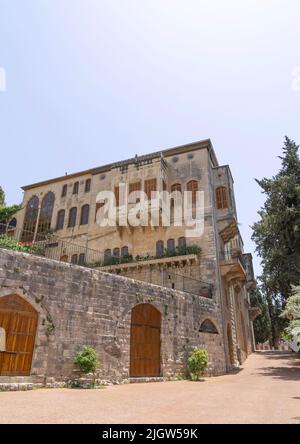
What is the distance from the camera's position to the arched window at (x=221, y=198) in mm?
22984

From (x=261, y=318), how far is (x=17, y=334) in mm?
40233

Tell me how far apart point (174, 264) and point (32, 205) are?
53.9 ft

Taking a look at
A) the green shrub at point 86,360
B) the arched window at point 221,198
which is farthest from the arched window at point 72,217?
the green shrub at point 86,360

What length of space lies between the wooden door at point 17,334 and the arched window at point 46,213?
17109mm

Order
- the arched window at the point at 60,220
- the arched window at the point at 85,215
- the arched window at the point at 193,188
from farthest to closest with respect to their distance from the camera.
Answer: the arched window at the point at 60,220 < the arched window at the point at 85,215 < the arched window at the point at 193,188

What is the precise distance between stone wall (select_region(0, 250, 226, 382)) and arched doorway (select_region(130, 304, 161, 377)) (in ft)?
0.95

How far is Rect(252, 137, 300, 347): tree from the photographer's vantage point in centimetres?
1869

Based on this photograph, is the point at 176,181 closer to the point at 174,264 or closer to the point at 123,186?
the point at 123,186

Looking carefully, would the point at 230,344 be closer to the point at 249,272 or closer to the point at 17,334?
the point at 249,272

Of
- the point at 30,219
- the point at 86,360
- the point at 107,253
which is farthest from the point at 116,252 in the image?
A: the point at 86,360

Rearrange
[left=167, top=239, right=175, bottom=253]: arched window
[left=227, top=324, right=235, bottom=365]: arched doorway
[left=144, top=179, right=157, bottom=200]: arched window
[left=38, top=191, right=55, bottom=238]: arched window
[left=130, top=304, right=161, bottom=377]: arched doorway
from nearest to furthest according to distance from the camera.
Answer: [left=130, top=304, right=161, bottom=377]: arched doorway, [left=227, top=324, right=235, bottom=365]: arched doorway, [left=167, top=239, right=175, bottom=253]: arched window, [left=144, top=179, right=157, bottom=200]: arched window, [left=38, top=191, right=55, bottom=238]: arched window

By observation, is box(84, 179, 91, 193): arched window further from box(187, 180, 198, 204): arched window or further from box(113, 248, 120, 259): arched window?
box(187, 180, 198, 204): arched window

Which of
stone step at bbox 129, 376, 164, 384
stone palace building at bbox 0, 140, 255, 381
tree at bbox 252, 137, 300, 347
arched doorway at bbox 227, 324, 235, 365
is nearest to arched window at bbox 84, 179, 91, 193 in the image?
stone palace building at bbox 0, 140, 255, 381

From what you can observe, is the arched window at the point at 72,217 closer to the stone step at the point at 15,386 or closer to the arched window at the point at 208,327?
the arched window at the point at 208,327
